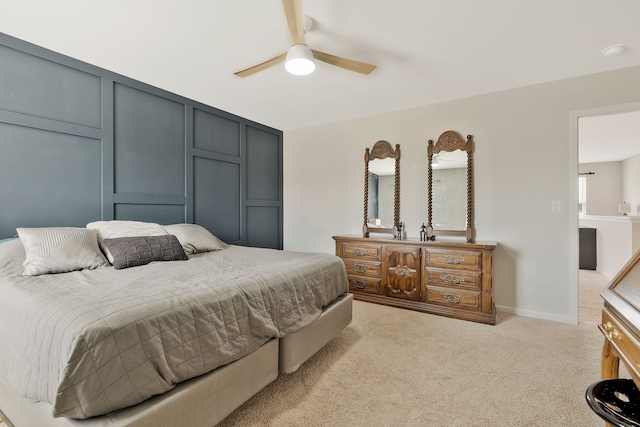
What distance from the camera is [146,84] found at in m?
3.06

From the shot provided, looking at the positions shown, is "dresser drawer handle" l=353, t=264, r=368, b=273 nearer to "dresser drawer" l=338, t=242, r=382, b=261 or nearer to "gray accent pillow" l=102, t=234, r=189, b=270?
"dresser drawer" l=338, t=242, r=382, b=261

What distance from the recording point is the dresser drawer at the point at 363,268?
11.6 feet

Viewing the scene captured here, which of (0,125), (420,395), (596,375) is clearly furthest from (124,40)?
(596,375)

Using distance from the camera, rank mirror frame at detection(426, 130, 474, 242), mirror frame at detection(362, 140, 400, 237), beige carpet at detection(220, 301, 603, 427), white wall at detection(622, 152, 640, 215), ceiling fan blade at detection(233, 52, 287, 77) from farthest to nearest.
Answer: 1. white wall at detection(622, 152, 640, 215)
2. mirror frame at detection(362, 140, 400, 237)
3. mirror frame at detection(426, 130, 474, 242)
4. ceiling fan blade at detection(233, 52, 287, 77)
5. beige carpet at detection(220, 301, 603, 427)

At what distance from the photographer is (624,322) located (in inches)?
41.8

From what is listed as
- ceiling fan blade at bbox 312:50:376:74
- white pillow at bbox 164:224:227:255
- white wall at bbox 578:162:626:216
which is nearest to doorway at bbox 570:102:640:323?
white wall at bbox 578:162:626:216

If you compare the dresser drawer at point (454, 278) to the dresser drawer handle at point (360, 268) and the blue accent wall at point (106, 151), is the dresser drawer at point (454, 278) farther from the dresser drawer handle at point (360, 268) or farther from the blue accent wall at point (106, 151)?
the blue accent wall at point (106, 151)

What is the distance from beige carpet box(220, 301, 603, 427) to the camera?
1.60 meters

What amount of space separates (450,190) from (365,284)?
1.48 m

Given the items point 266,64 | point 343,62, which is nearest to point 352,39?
point 343,62

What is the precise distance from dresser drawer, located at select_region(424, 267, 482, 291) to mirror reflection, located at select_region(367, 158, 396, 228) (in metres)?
0.88

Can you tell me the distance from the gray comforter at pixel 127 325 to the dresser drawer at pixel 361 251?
1.67 meters

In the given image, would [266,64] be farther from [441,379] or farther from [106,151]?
[441,379]

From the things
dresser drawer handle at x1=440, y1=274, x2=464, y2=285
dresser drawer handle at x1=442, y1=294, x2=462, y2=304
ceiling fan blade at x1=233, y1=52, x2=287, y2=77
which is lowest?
dresser drawer handle at x1=442, y1=294, x2=462, y2=304
